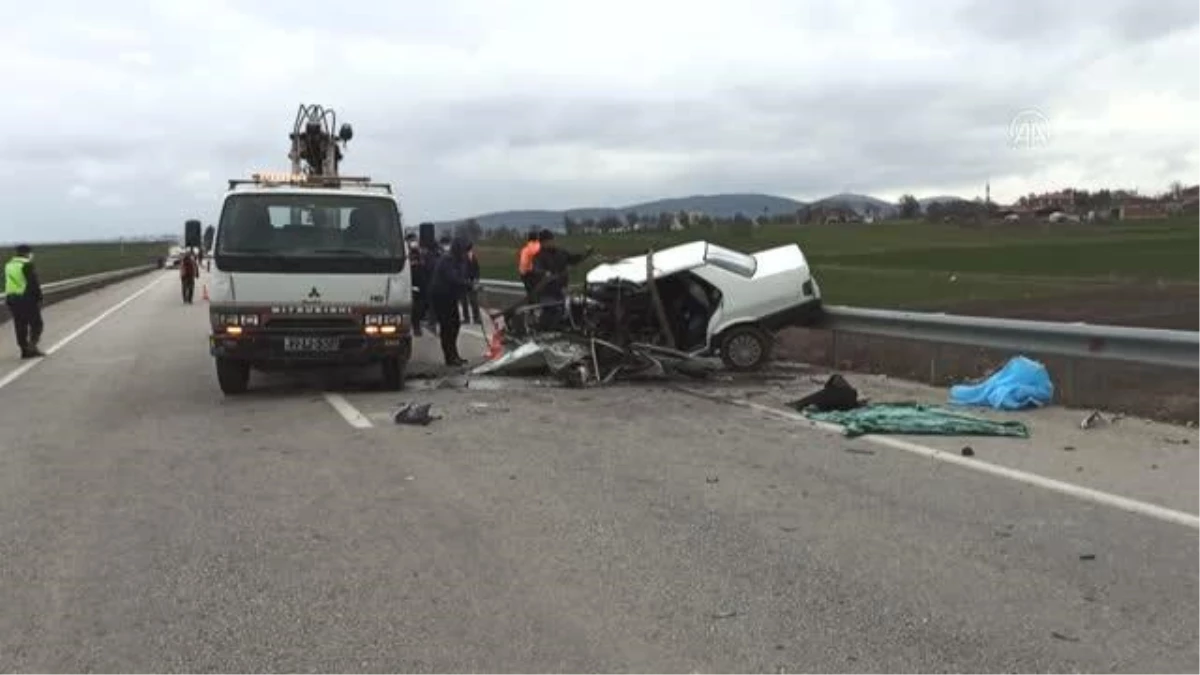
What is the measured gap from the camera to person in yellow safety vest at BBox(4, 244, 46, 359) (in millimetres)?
18391

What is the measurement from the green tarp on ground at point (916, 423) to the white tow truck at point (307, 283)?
457 centimetres

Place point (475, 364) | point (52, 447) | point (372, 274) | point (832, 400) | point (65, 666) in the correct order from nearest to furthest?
point (65, 666) < point (52, 447) < point (832, 400) < point (372, 274) < point (475, 364)

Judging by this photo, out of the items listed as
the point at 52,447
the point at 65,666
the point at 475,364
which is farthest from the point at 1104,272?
the point at 65,666

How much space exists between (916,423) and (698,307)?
4778mm

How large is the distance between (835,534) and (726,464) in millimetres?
2071

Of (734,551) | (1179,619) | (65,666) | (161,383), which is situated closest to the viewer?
(65,666)

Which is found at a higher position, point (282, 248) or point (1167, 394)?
point (282, 248)

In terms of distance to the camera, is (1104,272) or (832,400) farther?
(1104,272)

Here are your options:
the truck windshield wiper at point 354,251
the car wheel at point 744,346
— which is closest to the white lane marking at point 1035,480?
the car wheel at point 744,346

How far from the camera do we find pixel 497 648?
15.3ft

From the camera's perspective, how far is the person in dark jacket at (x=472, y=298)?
21.2 meters

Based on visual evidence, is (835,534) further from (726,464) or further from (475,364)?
(475,364)

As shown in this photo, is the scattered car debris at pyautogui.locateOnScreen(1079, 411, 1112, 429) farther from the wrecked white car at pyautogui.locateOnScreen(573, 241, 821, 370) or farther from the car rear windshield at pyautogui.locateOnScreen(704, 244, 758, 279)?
the car rear windshield at pyautogui.locateOnScreen(704, 244, 758, 279)

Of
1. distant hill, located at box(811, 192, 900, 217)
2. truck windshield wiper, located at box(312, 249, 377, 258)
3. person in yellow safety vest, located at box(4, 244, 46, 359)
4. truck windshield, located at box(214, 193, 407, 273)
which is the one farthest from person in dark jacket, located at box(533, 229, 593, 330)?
distant hill, located at box(811, 192, 900, 217)
